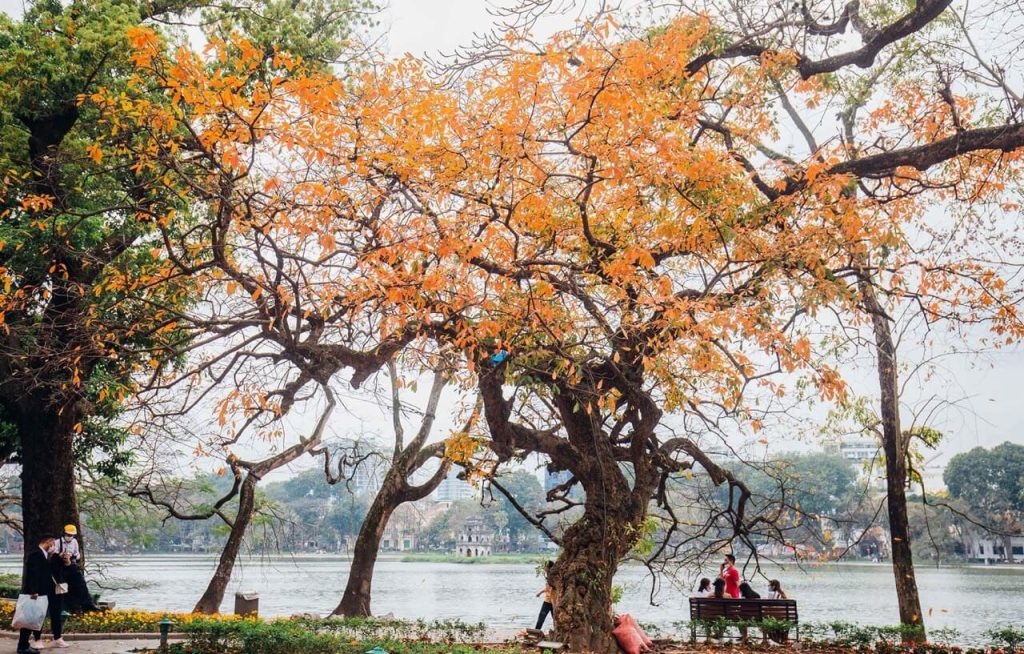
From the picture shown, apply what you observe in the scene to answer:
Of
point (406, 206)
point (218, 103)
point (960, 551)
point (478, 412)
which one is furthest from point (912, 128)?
point (960, 551)

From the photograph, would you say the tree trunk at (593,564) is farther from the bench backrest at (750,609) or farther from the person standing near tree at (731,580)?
the person standing near tree at (731,580)

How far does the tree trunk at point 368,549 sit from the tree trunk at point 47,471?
14.5ft

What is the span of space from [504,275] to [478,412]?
3.71 meters

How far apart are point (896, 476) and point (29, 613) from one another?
423 inches

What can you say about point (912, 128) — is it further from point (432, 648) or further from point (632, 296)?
point (432, 648)

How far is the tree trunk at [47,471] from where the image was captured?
12.5 m

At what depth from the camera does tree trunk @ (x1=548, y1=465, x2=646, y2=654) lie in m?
9.34

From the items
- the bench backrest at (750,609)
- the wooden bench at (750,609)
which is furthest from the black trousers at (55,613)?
the bench backrest at (750,609)

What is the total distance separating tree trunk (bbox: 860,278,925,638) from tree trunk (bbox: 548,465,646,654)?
13.8 ft

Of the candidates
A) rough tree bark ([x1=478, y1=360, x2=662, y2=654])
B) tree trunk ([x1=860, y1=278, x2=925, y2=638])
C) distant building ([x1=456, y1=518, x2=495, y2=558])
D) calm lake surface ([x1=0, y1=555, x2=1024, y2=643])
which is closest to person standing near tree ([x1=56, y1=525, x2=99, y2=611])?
calm lake surface ([x1=0, y1=555, x2=1024, y2=643])

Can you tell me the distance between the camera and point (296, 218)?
7.68 meters

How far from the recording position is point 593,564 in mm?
9539

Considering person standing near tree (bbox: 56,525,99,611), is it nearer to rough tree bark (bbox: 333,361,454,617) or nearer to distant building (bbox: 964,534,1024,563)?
rough tree bark (bbox: 333,361,454,617)

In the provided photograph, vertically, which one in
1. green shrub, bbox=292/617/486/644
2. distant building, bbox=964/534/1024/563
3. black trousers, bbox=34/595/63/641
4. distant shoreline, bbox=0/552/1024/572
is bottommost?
distant shoreline, bbox=0/552/1024/572
